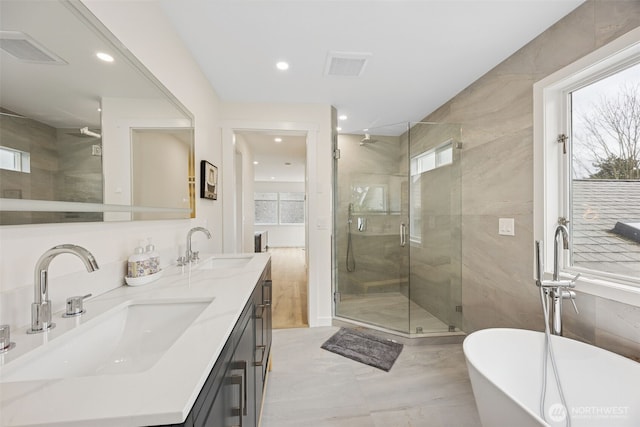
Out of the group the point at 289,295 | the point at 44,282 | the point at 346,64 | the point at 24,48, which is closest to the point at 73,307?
the point at 44,282

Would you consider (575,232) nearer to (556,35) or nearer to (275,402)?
(556,35)

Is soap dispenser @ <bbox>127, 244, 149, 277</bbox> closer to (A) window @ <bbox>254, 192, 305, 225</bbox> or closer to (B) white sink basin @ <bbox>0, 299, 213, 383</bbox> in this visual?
(B) white sink basin @ <bbox>0, 299, 213, 383</bbox>

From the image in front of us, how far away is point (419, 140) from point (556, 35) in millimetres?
1392

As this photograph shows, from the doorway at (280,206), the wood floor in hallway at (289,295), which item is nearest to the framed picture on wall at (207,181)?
the doorway at (280,206)

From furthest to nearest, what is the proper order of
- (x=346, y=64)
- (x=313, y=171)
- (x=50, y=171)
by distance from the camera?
(x=313, y=171) → (x=346, y=64) → (x=50, y=171)

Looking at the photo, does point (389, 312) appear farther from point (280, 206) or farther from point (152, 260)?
point (280, 206)

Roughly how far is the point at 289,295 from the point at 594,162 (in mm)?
3433

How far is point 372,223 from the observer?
129 inches

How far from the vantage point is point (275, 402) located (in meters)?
1.66

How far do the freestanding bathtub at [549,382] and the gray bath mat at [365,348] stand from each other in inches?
34.8

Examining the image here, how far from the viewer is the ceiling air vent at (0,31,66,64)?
26.4 inches

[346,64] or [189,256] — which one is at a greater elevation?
[346,64]

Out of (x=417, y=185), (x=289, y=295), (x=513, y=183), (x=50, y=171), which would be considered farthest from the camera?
(x=289, y=295)

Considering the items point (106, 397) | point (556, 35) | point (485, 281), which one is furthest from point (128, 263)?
point (556, 35)
